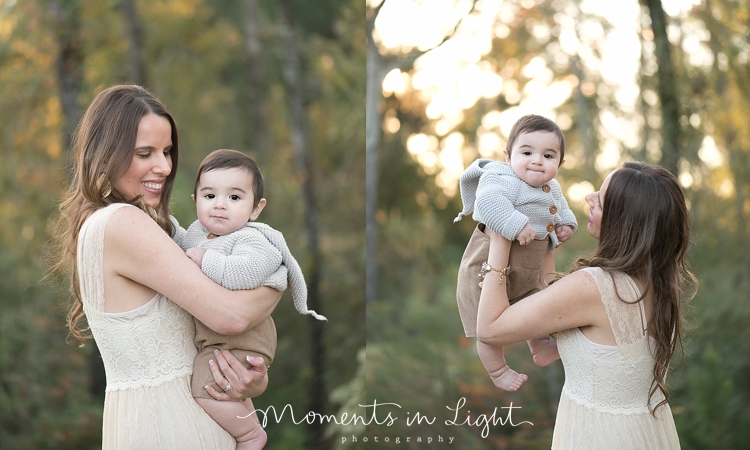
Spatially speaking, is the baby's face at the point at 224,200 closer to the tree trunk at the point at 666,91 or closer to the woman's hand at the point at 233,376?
the woman's hand at the point at 233,376

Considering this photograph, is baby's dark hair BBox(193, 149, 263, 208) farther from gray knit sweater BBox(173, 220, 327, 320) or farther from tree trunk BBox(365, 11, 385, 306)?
tree trunk BBox(365, 11, 385, 306)

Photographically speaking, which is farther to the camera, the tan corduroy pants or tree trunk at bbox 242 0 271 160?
tree trunk at bbox 242 0 271 160

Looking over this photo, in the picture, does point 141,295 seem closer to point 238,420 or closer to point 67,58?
point 238,420

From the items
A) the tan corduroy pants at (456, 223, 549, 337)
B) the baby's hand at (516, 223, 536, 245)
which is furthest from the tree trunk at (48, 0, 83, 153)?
the baby's hand at (516, 223, 536, 245)

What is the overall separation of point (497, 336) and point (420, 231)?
510 centimetres

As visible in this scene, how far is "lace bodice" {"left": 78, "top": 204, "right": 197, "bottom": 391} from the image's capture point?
1.76 m

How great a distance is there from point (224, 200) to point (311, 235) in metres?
4.87

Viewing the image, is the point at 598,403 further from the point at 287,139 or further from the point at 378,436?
the point at 287,139

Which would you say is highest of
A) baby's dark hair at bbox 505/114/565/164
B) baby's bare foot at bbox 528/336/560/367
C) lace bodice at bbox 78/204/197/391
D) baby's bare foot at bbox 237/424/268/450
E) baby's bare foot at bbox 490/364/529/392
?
baby's dark hair at bbox 505/114/565/164

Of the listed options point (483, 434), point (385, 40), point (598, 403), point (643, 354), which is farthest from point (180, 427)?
point (385, 40)

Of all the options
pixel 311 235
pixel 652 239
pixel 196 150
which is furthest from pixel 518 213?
pixel 196 150

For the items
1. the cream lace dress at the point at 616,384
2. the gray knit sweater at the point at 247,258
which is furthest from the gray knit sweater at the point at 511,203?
the gray knit sweater at the point at 247,258

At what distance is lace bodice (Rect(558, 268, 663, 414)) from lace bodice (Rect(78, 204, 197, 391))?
3.84 feet

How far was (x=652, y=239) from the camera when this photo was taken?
1.87 meters
